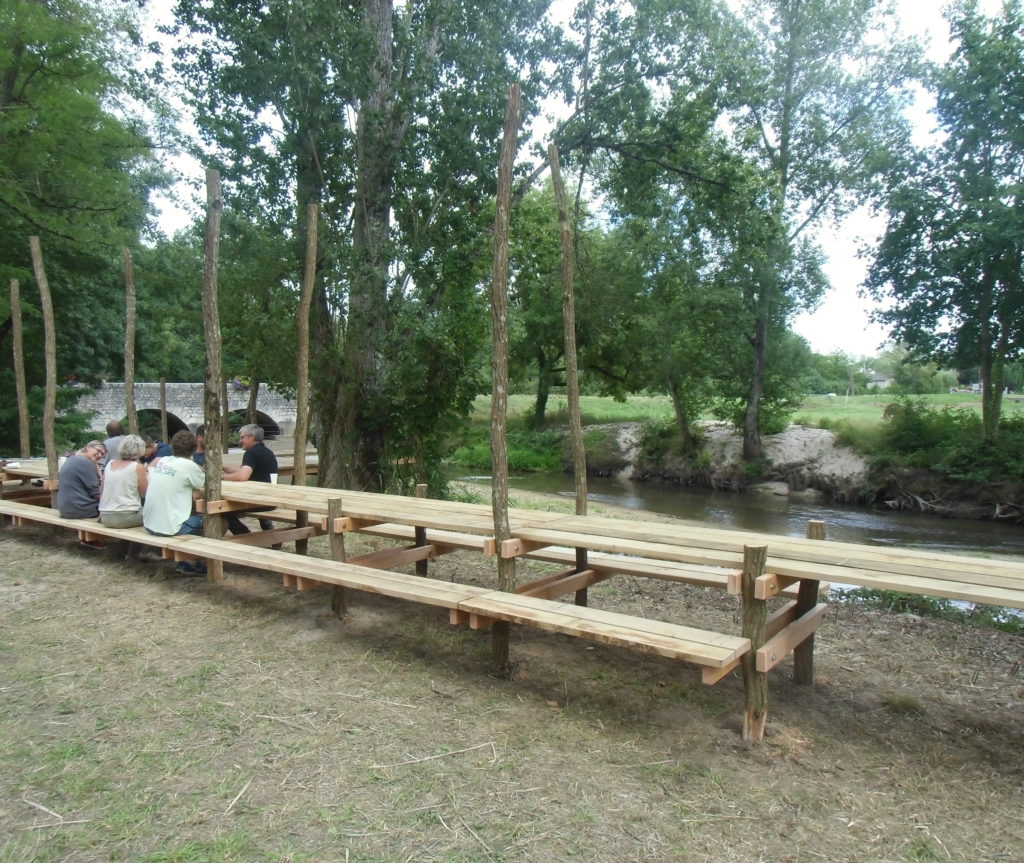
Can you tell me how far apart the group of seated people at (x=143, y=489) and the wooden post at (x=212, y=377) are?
0.15 meters

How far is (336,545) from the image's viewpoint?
17.0ft

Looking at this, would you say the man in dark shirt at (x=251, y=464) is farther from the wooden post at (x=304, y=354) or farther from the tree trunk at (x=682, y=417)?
the tree trunk at (x=682, y=417)

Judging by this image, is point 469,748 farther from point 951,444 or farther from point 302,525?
point 951,444

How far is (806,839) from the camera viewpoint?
2562mm

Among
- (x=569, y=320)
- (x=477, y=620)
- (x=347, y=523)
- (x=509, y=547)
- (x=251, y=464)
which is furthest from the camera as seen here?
(x=251, y=464)

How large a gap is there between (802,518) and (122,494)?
47.4 ft

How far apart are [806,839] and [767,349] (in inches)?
835

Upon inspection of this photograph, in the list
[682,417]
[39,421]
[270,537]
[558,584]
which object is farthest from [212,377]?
[682,417]

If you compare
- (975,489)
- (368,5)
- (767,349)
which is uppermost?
(368,5)

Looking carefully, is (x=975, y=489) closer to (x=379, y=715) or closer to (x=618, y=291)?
(x=618, y=291)

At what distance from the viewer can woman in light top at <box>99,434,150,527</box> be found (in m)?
6.24

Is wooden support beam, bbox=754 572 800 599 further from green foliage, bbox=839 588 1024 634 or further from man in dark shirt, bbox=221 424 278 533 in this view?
man in dark shirt, bbox=221 424 278 533

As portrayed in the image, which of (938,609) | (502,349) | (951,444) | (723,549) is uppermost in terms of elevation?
(502,349)

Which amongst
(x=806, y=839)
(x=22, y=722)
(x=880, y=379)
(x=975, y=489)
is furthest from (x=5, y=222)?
(x=880, y=379)
